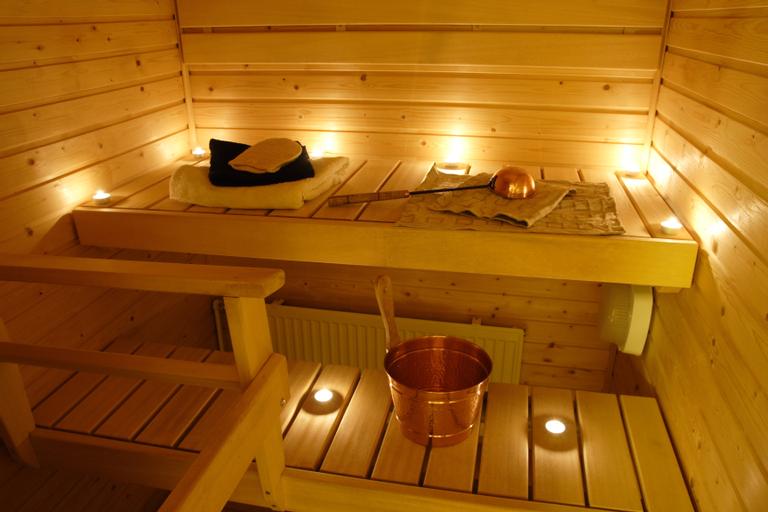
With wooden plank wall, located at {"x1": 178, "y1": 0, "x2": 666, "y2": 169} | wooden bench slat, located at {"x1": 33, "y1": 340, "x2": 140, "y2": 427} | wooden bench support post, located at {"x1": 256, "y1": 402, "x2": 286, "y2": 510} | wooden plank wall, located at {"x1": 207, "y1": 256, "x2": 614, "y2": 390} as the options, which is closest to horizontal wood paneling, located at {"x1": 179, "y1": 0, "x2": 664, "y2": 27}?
wooden plank wall, located at {"x1": 178, "y1": 0, "x2": 666, "y2": 169}

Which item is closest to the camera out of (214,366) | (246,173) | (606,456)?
(214,366)

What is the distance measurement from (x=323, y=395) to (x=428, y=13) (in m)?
1.57

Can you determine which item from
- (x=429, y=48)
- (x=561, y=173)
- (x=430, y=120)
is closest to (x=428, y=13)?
(x=429, y=48)

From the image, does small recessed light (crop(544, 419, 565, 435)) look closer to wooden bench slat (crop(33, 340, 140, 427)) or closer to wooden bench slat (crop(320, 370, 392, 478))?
wooden bench slat (crop(320, 370, 392, 478))

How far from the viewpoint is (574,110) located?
94.7 inches

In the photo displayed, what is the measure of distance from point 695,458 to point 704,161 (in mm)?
833

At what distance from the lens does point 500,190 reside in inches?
77.9

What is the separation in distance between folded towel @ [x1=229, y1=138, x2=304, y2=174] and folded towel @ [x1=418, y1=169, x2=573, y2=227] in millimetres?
494

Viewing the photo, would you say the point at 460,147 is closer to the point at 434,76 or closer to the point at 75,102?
the point at 434,76

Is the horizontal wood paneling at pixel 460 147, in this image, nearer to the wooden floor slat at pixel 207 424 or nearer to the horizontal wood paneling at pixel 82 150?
the horizontal wood paneling at pixel 82 150

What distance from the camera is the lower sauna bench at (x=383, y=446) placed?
62.8 inches

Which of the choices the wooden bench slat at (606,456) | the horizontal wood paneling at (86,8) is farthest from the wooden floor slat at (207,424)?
the horizontal wood paneling at (86,8)

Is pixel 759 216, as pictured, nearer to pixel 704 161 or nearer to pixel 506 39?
pixel 704 161

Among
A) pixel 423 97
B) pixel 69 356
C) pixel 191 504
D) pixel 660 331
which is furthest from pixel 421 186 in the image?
pixel 191 504
